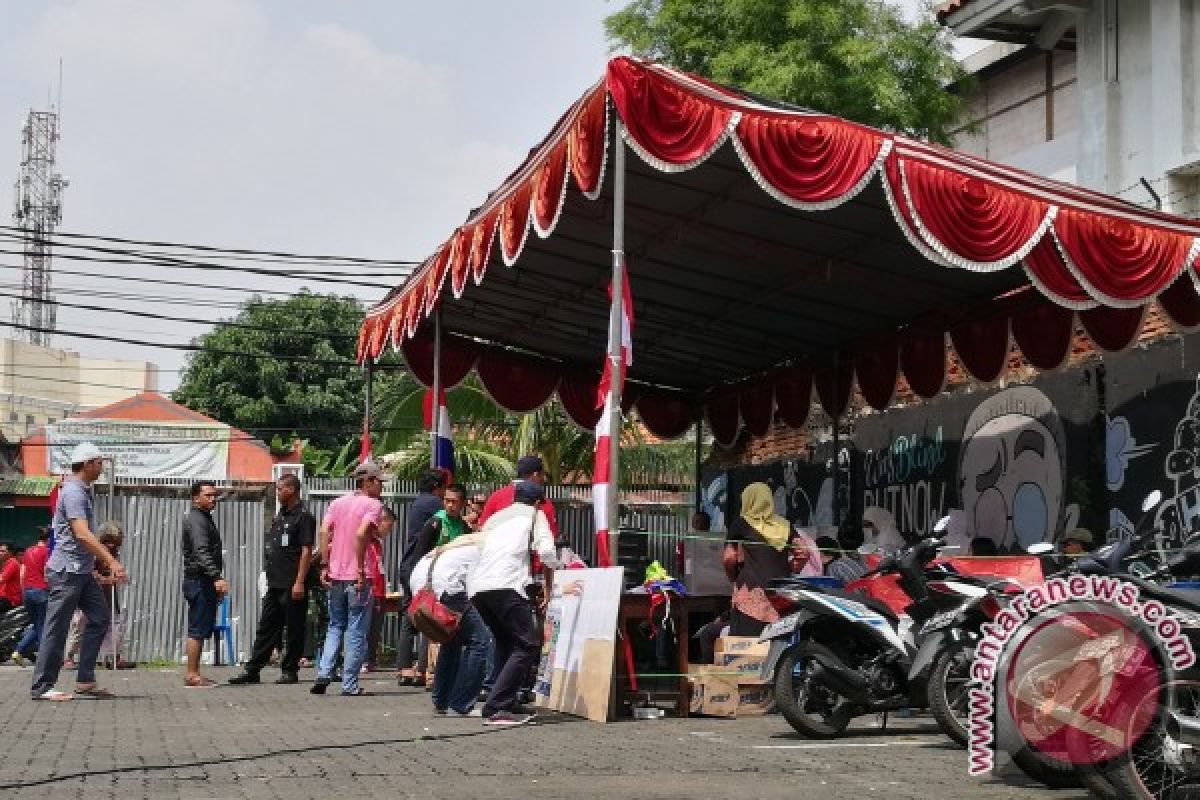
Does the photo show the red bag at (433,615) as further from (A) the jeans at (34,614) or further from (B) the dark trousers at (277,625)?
(A) the jeans at (34,614)

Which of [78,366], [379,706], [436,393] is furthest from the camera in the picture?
[78,366]

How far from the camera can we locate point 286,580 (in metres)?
14.4

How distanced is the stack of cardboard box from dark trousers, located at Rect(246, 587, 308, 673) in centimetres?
449

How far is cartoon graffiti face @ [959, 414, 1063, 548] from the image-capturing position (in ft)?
51.3

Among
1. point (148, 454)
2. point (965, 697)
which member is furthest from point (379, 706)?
point (148, 454)

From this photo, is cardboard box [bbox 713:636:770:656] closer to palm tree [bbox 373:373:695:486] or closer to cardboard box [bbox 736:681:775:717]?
cardboard box [bbox 736:681:775:717]

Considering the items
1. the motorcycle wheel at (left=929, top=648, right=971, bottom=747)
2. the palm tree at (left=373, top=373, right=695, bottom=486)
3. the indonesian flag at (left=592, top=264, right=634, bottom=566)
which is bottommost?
the motorcycle wheel at (left=929, top=648, right=971, bottom=747)

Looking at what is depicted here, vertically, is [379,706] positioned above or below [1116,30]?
below

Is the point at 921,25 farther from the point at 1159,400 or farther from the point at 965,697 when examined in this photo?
the point at 965,697

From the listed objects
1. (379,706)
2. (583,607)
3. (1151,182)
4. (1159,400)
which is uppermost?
(1151,182)

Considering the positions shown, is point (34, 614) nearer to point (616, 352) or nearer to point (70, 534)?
point (70, 534)

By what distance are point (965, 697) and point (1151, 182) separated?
13233 millimetres

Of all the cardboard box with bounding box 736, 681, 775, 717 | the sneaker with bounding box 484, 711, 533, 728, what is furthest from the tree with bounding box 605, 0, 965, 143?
the sneaker with bounding box 484, 711, 533, 728

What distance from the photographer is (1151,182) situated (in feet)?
67.1
